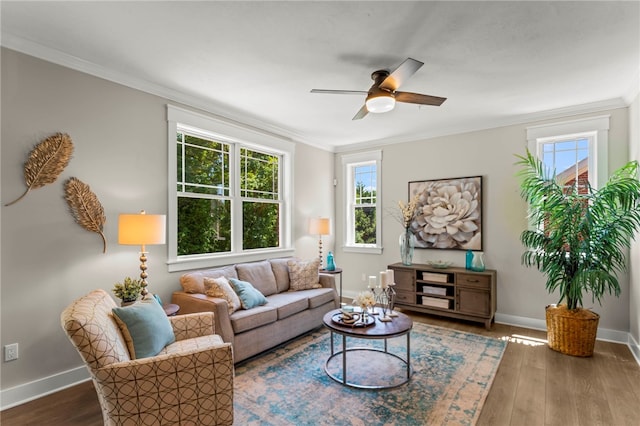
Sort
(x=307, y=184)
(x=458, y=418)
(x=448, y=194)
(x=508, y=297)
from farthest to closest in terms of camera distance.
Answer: (x=307, y=184), (x=448, y=194), (x=508, y=297), (x=458, y=418)

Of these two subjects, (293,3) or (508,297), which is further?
(508,297)

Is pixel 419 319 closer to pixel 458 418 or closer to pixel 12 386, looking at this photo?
pixel 458 418

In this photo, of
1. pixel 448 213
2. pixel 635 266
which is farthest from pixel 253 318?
pixel 635 266

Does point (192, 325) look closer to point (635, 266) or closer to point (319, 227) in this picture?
point (319, 227)

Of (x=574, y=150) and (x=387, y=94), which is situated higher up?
(x=387, y=94)

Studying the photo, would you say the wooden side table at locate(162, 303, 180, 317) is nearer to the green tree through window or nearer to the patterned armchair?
the patterned armchair

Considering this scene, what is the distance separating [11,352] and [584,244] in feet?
16.6

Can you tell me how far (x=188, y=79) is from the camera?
312 centimetres

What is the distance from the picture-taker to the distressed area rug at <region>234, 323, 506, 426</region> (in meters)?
2.26

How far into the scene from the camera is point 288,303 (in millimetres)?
3574

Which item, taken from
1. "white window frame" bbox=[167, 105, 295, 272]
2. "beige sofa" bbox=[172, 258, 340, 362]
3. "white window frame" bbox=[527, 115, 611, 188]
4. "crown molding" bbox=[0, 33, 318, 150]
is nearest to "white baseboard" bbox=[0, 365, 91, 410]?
"beige sofa" bbox=[172, 258, 340, 362]

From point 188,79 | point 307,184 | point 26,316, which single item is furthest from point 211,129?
point 26,316

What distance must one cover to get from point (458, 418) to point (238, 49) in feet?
10.4

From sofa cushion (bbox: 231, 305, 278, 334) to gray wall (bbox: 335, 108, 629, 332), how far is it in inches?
103
